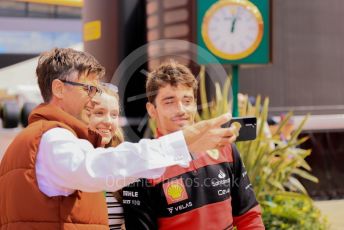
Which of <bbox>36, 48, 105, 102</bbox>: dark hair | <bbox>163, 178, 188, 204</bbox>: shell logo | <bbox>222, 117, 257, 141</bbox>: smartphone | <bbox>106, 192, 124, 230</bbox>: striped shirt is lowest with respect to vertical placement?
<bbox>106, 192, 124, 230</bbox>: striped shirt

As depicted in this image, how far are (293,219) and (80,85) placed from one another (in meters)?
3.33

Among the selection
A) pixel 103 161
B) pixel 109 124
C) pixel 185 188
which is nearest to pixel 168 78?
pixel 109 124

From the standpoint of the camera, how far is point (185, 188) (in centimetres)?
234

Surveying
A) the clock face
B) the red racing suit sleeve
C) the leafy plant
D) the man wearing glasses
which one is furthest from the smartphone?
the clock face

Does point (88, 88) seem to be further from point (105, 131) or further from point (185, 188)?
point (185, 188)

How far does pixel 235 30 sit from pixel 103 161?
3.99 metres

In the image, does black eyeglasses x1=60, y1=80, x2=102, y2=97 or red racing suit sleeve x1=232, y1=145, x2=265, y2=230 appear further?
red racing suit sleeve x1=232, y1=145, x2=265, y2=230

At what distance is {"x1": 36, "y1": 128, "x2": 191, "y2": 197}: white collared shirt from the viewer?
5.21ft

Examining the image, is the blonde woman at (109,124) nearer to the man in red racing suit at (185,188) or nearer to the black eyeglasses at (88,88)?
the man in red racing suit at (185,188)

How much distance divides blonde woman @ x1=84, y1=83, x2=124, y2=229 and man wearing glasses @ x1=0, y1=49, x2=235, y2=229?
0.46 meters

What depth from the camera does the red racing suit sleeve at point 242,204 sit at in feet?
8.04

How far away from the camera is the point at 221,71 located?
640 centimetres

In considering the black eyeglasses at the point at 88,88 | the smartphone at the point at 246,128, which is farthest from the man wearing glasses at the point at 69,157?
the smartphone at the point at 246,128

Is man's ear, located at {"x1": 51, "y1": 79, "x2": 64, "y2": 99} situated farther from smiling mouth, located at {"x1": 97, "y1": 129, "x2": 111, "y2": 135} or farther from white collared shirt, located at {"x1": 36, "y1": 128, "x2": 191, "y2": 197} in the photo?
smiling mouth, located at {"x1": 97, "y1": 129, "x2": 111, "y2": 135}
